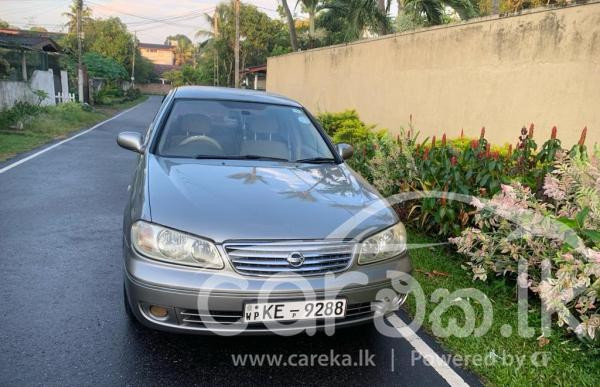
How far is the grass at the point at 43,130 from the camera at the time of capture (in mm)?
10688

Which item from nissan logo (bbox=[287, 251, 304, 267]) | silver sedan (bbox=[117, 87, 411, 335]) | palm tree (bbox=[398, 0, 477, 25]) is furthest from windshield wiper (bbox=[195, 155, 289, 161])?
palm tree (bbox=[398, 0, 477, 25])

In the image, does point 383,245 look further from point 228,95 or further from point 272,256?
point 228,95

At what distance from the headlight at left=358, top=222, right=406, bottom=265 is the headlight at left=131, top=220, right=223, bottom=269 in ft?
2.69

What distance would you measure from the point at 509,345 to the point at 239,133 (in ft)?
8.43

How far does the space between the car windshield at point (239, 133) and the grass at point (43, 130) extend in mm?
6905

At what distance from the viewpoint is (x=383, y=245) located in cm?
285

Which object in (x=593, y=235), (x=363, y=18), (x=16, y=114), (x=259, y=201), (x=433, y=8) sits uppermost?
(x=433, y=8)

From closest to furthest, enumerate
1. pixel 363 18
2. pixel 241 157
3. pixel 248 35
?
1. pixel 241 157
2. pixel 363 18
3. pixel 248 35

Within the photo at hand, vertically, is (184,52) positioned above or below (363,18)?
above

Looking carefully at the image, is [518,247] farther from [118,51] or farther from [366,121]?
[118,51]

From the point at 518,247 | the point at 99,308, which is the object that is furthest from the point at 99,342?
the point at 518,247

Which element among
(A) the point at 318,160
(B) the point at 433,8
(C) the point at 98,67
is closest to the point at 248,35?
(C) the point at 98,67

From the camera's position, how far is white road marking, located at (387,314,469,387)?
2.80 metres

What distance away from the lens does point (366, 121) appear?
37.6ft
